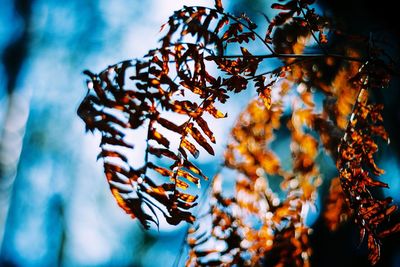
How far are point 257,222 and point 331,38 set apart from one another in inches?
65.3

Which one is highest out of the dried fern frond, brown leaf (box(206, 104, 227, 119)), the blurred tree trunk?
the blurred tree trunk

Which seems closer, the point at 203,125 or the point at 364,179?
the point at 203,125

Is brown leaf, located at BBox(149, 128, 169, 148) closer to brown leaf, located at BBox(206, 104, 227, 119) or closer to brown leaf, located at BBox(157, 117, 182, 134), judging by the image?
brown leaf, located at BBox(157, 117, 182, 134)

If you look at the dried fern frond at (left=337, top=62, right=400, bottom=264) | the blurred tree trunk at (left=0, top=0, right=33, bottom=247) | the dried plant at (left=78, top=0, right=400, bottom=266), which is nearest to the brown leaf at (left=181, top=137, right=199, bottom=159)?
the dried plant at (left=78, top=0, right=400, bottom=266)

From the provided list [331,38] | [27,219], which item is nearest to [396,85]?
[331,38]

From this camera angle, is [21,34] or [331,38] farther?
[21,34]

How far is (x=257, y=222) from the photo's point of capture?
68.1 inches

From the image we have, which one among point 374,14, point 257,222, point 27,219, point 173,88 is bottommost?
point 257,222

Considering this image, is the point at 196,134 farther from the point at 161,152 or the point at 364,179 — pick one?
the point at 364,179

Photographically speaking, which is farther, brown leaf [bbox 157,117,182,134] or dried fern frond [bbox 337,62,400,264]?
dried fern frond [bbox 337,62,400,264]

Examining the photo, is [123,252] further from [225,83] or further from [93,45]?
[225,83]

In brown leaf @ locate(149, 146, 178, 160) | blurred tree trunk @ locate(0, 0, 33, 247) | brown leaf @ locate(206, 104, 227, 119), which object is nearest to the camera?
brown leaf @ locate(149, 146, 178, 160)

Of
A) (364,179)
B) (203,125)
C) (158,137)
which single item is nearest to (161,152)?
(158,137)

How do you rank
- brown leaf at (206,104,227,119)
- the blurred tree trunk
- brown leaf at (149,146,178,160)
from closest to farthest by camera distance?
1. brown leaf at (149,146,178,160)
2. brown leaf at (206,104,227,119)
3. the blurred tree trunk
